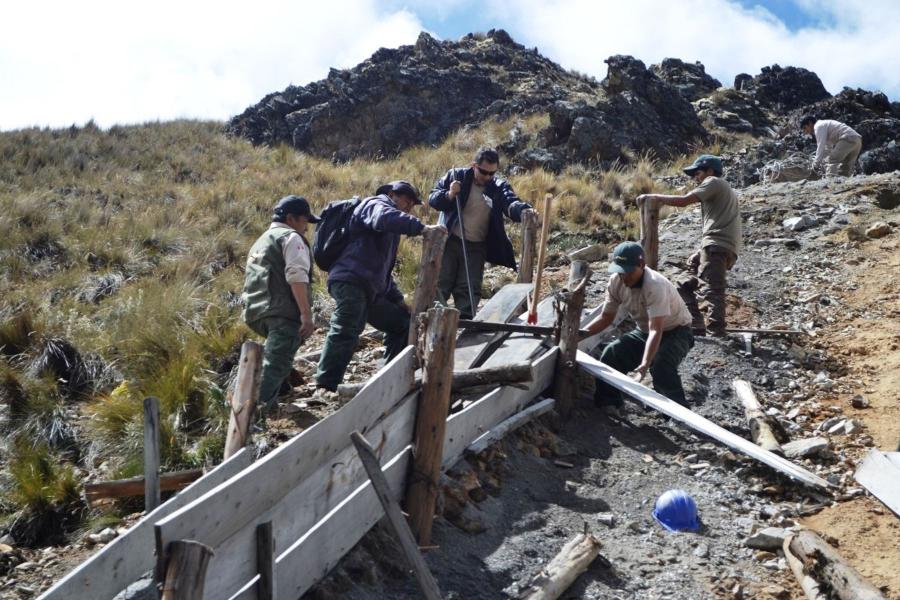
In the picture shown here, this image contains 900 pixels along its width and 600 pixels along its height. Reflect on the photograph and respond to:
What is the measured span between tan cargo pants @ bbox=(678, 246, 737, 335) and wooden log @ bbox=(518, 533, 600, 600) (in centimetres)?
445

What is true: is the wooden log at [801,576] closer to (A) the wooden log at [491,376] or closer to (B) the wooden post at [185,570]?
(A) the wooden log at [491,376]

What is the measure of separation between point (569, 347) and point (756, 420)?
1.51m

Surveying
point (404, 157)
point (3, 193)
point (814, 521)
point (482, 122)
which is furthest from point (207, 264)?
point (482, 122)

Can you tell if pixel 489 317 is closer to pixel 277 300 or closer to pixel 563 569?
pixel 277 300

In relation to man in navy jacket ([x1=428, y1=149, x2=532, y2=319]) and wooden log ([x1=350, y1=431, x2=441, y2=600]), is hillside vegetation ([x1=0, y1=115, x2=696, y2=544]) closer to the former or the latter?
man in navy jacket ([x1=428, y1=149, x2=532, y2=319])

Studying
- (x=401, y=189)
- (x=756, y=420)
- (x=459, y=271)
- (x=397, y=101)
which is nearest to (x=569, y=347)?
(x=756, y=420)

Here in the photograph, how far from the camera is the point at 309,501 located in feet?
12.5

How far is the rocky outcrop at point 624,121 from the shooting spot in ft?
63.9

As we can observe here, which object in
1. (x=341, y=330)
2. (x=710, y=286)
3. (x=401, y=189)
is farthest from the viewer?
(x=710, y=286)

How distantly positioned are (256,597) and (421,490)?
4.25 feet

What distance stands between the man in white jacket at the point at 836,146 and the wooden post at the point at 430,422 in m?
12.1

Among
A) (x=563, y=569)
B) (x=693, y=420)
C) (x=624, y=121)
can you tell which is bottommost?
(x=563, y=569)

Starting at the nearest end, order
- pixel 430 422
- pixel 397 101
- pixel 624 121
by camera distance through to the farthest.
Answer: pixel 430 422, pixel 624 121, pixel 397 101

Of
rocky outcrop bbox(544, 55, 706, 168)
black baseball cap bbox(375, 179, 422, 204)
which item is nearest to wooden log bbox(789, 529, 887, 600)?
black baseball cap bbox(375, 179, 422, 204)
